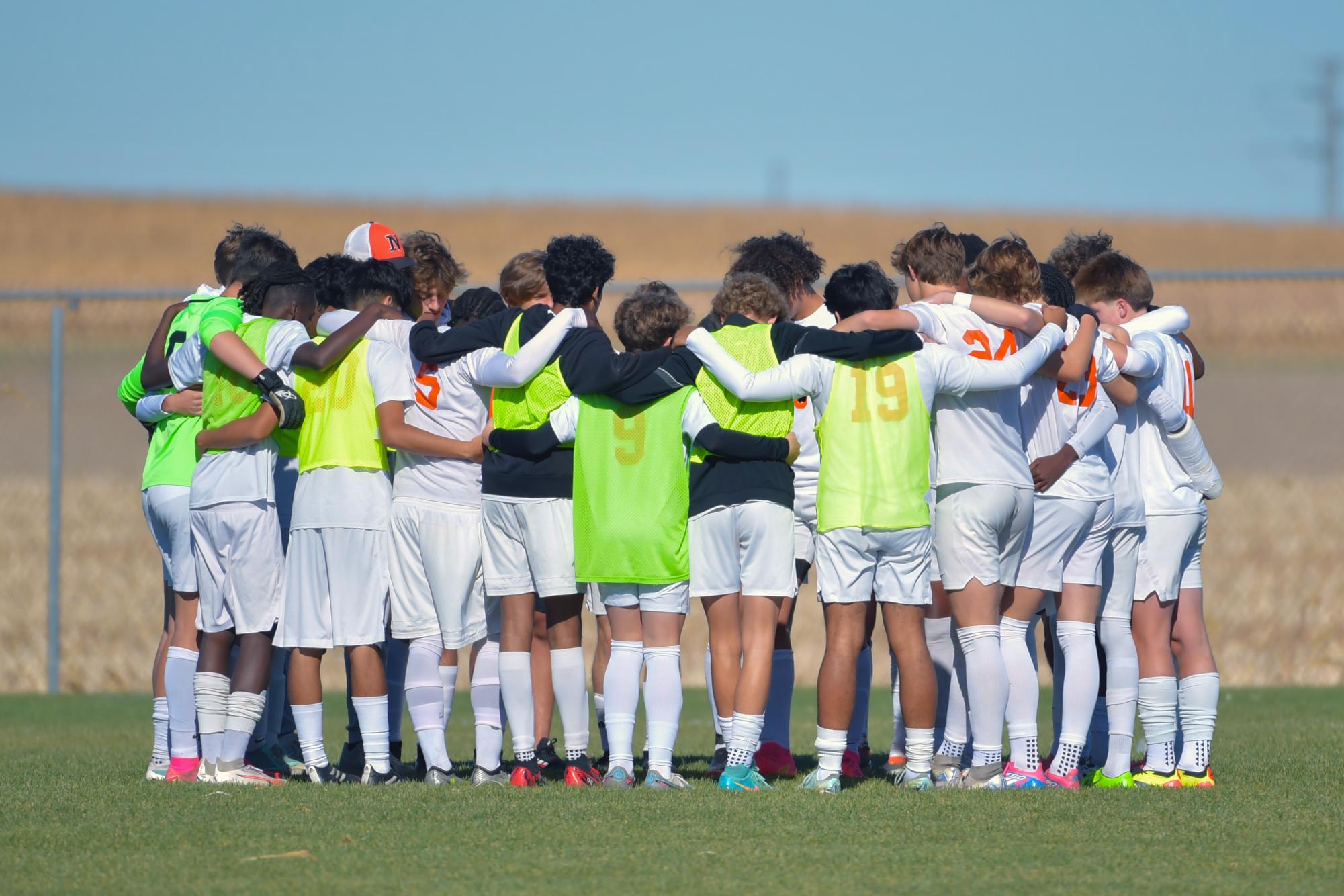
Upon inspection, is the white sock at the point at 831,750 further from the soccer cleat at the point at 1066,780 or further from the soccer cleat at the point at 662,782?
the soccer cleat at the point at 1066,780

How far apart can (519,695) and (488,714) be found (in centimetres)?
21

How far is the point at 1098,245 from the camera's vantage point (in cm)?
624

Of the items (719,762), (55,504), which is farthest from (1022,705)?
(55,504)

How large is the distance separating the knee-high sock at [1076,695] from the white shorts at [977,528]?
16.9 inches

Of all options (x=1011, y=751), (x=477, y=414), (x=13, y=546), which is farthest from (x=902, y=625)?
(x=13, y=546)

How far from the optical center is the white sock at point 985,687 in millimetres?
5254

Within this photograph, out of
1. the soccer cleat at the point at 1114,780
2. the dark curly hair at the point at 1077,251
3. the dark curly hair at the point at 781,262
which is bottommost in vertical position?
the soccer cleat at the point at 1114,780

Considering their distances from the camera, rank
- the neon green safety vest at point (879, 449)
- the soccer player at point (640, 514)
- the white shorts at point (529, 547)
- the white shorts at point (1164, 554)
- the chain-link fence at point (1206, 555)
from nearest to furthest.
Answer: the neon green safety vest at point (879, 449), the soccer player at point (640, 514), the white shorts at point (529, 547), the white shorts at point (1164, 554), the chain-link fence at point (1206, 555)

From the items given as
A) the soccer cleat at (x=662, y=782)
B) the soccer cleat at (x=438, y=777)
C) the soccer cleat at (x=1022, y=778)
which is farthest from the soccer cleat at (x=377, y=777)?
the soccer cleat at (x=1022, y=778)

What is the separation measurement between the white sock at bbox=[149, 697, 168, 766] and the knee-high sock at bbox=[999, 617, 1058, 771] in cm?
337

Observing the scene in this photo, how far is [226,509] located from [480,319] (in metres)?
1.22

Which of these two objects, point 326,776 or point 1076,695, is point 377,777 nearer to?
point 326,776

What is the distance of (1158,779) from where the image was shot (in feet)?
18.1

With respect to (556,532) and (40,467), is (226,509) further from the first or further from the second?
(40,467)
